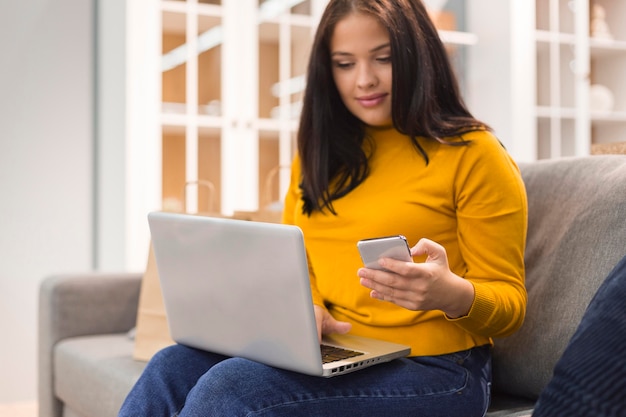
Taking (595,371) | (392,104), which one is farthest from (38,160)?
(595,371)

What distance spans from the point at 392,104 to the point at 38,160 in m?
1.91

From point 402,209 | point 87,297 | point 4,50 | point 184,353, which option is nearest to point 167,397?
point 184,353

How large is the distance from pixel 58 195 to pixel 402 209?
1.95m

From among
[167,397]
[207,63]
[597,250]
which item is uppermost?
[207,63]

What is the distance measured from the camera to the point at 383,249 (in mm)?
939

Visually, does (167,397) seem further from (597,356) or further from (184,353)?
(597,356)

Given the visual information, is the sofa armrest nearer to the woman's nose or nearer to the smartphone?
the woman's nose

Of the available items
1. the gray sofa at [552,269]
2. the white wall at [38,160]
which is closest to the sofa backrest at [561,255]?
the gray sofa at [552,269]

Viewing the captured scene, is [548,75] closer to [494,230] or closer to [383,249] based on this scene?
[494,230]

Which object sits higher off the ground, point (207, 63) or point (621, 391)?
point (207, 63)

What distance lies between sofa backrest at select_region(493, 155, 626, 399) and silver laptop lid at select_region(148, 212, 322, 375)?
1.48 ft

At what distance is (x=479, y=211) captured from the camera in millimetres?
1168

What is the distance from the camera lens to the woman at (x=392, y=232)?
3.29ft

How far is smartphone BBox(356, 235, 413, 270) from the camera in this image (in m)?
0.92
